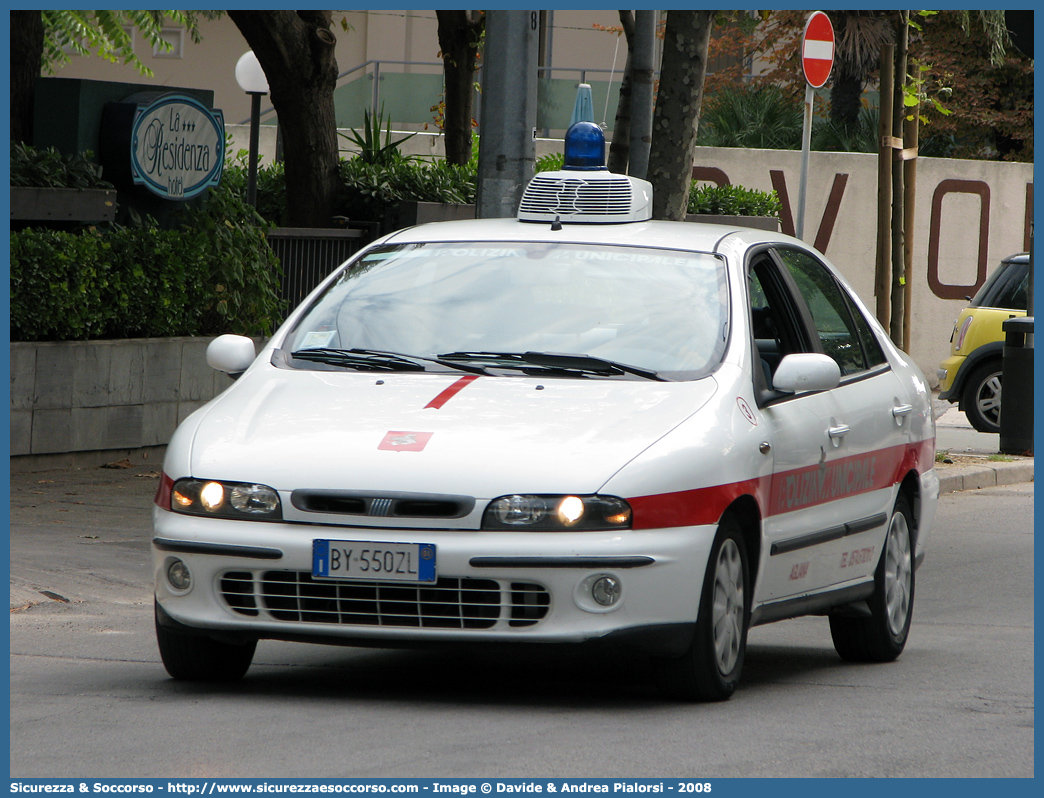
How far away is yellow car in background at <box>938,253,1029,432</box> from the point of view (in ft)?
60.2

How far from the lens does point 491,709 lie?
5.88 meters

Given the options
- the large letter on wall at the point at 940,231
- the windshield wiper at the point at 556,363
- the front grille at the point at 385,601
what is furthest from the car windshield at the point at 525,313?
the large letter on wall at the point at 940,231

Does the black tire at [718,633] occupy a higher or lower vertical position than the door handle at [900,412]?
lower

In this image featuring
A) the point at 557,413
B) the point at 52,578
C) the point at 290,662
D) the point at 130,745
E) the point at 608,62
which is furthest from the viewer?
the point at 608,62

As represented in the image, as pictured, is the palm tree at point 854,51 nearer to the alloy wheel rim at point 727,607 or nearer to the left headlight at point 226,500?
the alloy wheel rim at point 727,607

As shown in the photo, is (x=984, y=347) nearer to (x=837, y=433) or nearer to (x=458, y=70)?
(x=458, y=70)

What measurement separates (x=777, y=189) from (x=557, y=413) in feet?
60.8

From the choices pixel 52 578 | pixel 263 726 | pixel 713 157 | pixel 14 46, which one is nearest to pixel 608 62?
pixel 713 157

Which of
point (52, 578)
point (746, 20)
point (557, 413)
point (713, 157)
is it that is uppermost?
point (746, 20)

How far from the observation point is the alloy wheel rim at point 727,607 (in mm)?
5977

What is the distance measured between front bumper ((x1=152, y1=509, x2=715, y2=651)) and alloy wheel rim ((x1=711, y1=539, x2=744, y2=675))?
19cm

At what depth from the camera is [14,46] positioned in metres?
14.7

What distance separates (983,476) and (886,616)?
814 centimetres

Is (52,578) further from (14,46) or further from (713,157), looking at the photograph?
(713,157)
